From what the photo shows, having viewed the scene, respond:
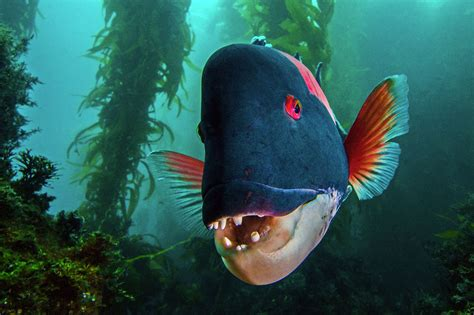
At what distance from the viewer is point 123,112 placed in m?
5.94

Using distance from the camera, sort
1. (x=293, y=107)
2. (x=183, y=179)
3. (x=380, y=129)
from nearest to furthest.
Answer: (x=293, y=107)
(x=380, y=129)
(x=183, y=179)

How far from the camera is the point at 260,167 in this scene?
0.71 meters

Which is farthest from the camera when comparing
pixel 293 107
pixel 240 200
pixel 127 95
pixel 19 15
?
pixel 19 15

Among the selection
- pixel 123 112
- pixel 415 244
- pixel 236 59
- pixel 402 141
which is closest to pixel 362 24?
pixel 402 141

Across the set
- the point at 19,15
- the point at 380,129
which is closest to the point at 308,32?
the point at 380,129

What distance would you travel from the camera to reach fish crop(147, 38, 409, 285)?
2.28 feet

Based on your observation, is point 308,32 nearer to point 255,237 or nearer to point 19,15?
point 255,237

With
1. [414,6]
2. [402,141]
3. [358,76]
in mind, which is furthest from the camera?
[414,6]

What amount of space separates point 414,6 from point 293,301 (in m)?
15.7

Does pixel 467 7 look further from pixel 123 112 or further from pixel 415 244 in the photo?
pixel 123 112

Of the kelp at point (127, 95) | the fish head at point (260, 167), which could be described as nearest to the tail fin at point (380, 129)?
the fish head at point (260, 167)

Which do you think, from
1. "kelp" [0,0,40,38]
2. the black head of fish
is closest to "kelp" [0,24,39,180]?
the black head of fish

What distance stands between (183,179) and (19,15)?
29.1 ft

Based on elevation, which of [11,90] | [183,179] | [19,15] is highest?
[19,15]
